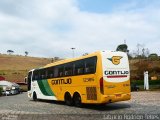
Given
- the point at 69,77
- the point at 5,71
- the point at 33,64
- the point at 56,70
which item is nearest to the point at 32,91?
the point at 56,70

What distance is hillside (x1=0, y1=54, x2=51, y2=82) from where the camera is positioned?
269ft

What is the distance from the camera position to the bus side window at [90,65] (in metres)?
19.8

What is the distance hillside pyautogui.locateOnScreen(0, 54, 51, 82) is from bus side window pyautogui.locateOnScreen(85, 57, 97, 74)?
195ft

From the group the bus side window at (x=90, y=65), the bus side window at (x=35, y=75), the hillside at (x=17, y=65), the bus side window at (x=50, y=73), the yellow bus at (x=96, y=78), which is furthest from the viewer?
the hillside at (x=17, y=65)

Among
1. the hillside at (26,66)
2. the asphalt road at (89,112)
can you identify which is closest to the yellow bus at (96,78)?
the asphalt road at (89,112)

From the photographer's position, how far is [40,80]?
29.0 meters

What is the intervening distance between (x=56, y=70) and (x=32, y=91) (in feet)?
23.0

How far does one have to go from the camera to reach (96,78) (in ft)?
63.7

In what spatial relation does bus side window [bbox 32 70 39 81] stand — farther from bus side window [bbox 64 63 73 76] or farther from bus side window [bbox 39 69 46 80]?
bus side window [bbox 64 63 73 76]

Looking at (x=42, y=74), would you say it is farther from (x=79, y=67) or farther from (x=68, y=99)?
(x=79, y=67)

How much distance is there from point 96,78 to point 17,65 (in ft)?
265

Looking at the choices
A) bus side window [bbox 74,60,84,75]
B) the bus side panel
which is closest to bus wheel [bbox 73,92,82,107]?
bus side window [bbox 74,60,84,75]

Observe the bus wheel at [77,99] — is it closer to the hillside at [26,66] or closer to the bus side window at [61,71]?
the bus side window at [61,71]

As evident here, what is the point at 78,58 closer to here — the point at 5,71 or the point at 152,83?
the point at 152,83
